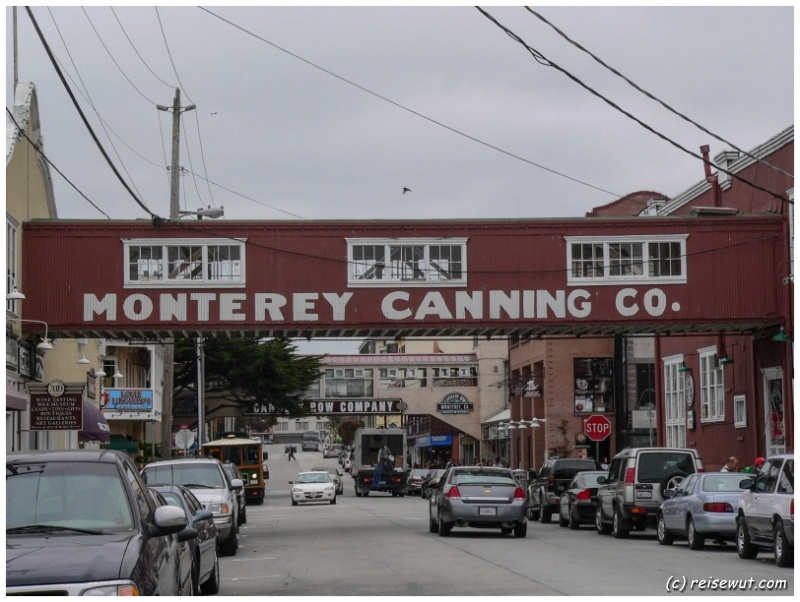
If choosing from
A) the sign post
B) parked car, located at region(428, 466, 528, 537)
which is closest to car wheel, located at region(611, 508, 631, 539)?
parked car, located at region(428, 466, 528, 537)

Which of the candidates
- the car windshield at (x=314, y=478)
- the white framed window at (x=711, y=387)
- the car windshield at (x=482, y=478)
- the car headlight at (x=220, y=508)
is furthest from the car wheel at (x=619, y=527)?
the car windshield at (x=314, y=478)

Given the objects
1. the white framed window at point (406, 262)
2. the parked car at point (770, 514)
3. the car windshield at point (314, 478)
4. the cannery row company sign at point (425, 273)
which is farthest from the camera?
the car windshield at point (314, 478)

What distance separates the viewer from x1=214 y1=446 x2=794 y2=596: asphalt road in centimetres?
1553

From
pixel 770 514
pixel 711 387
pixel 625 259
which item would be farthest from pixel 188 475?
pixel 711 387

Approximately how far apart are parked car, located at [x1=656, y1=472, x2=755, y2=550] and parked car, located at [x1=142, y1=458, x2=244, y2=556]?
25.4 feet

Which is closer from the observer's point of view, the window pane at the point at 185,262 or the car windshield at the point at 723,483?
the car windshield at the point at 723,483

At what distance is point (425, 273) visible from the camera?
1256 inches

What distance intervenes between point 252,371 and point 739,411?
104ft

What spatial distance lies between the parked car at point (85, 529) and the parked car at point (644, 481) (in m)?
16.8

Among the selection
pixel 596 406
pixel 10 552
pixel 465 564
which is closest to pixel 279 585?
pixel 465 564

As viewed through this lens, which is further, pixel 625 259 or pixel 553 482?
pixel 553 482

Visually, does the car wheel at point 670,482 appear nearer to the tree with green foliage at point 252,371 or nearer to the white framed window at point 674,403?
the white framed window at point 674,403

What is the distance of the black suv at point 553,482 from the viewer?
3584 centimetres

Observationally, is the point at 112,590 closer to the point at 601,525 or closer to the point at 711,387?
the point at 601,525
